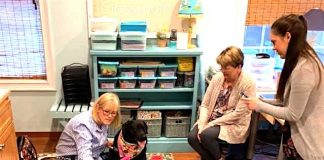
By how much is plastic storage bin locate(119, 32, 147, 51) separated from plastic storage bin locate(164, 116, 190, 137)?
684 mm

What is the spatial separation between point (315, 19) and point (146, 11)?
145 cm

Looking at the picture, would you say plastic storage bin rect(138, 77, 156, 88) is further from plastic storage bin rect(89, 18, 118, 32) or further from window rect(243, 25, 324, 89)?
window rect(243, 25, 324, 89)

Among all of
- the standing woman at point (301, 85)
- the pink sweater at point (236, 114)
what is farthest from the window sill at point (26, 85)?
the standing woman at point (301, 85)

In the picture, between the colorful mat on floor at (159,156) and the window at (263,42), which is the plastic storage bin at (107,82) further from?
the window at (263,42)

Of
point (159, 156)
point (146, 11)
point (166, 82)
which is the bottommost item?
point (159, 156)

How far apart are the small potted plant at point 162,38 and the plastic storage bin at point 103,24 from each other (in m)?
0.36

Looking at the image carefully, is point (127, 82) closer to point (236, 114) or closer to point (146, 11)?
point (146, 11)

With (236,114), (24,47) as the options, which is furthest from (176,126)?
(24,47)

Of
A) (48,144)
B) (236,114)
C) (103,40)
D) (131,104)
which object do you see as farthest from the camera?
(48,144)

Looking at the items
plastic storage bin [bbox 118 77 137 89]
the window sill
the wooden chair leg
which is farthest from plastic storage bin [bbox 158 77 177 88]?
the window sill

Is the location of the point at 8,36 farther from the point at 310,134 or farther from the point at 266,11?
the point at 310,134

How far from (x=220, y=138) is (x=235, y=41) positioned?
0.98 metres

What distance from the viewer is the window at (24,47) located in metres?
2.67

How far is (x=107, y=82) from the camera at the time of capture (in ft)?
8.63
